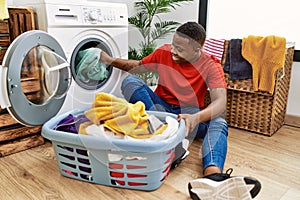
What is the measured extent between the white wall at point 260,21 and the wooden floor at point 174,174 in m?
0.52

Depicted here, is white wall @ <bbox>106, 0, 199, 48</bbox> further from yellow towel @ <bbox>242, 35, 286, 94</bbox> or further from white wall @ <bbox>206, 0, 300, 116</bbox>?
yellow towel @ <bbox>242, 35, 286, 94</bbox>

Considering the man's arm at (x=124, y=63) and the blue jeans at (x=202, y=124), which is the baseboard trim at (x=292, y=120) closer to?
the blue jeans at (x=202, y=124)

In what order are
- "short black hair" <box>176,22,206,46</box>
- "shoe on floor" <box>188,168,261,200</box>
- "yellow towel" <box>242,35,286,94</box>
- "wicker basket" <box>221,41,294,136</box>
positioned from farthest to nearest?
"wicker basket" <box>221,41,294,136</box>, "yellow towel" <box>242,35,286,94</box>, "short black hair" <box>176,22,206,46</box>, "shoe on floor" <box>188,168,261,200</box>

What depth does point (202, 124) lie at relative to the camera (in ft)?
4.96

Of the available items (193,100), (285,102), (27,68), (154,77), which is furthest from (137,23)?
(285,102)

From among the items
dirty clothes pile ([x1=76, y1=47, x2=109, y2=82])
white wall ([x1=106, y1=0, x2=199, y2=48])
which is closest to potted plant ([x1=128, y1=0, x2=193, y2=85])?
white wall ([x1=106, y1=0, x2=199, y2=48])

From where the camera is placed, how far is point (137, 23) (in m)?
2.24

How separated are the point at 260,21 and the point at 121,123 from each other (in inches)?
62.9

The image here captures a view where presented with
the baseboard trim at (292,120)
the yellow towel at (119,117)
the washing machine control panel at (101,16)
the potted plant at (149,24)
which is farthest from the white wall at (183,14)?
the yellow towel at (119,117)

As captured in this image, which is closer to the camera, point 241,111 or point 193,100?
point 193,100

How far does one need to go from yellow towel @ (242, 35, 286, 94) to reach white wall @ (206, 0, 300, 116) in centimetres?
37

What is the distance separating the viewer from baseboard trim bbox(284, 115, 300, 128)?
203 centimetres

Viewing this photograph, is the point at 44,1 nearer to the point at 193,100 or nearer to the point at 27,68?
the point at 27,68

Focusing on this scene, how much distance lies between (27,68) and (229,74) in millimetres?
1288
